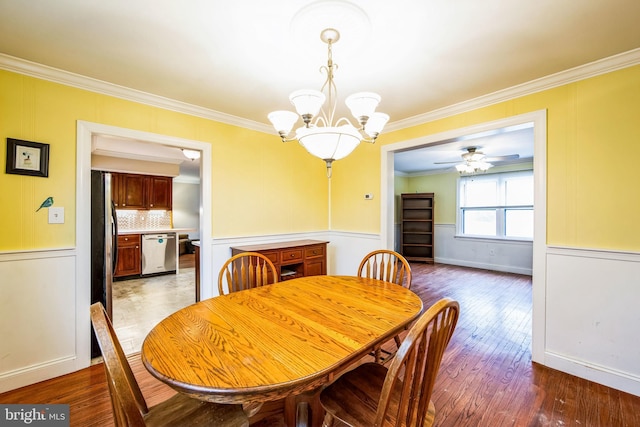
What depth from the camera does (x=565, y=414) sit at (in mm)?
1676

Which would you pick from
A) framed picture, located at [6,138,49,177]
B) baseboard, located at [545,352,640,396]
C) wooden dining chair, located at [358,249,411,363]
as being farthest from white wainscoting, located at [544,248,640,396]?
framed picture, located at [6,138,49,177]

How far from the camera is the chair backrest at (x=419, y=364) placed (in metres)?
0.84

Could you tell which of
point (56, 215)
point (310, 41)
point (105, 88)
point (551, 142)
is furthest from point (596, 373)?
point (105, 88)

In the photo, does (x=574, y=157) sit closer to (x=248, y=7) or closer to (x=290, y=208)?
(x=248, y=7)

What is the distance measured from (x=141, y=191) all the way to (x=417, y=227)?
20.8 feet

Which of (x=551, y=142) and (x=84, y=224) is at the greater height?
(x=551, y=142)

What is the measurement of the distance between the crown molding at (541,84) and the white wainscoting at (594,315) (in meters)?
1.34

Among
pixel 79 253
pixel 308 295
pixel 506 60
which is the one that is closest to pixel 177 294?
pixel 79 253

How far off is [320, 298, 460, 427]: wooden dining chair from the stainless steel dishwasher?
16.1 feet

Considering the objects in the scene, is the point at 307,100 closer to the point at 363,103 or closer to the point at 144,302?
the point at 363,103

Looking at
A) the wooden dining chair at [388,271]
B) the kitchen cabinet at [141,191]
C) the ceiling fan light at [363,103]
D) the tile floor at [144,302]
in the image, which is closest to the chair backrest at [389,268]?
the wooden dining chair at [388,271]

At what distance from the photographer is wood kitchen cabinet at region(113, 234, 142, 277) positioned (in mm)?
4723

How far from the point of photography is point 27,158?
1.98 meters

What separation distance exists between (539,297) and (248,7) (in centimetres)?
301
